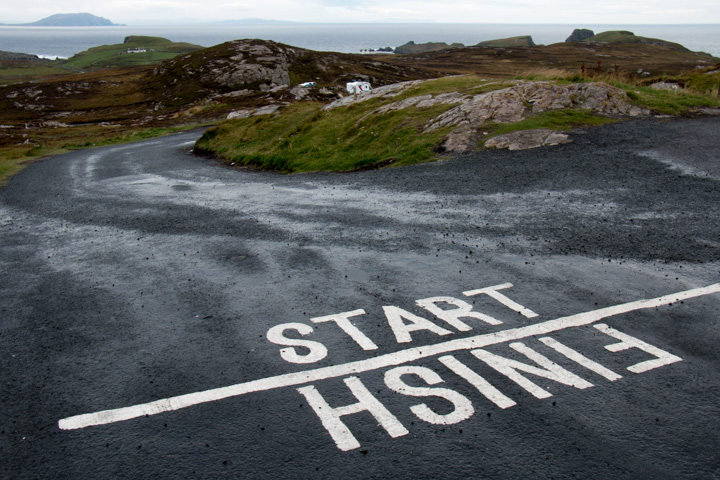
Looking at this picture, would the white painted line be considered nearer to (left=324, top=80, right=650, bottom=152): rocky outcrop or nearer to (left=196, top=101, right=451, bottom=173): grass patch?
(left=196, top=101, right=451, bottom=173): grass patch

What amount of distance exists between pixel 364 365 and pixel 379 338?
28.4 inches

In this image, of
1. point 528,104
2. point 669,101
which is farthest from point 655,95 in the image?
point 528,104

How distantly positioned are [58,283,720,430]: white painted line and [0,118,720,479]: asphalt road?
3 centimetres

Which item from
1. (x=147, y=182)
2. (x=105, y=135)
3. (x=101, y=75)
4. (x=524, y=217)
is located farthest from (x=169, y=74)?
(x=524, y=217)

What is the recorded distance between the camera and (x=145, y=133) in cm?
5178

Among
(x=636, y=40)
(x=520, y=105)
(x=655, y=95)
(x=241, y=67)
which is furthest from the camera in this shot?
(x=636, y=40)

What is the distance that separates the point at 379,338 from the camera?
24.0ft

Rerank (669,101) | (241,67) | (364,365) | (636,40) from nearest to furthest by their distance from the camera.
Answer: (364,365) < (669,101) < (241,67) < (636,40)

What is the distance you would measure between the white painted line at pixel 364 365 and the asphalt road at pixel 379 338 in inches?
1.2

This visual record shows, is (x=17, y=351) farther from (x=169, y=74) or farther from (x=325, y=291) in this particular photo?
(x=169, y=74)

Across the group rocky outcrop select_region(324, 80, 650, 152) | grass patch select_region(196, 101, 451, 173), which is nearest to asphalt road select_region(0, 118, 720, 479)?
grass patch select_region(196, 101, 451, 173)

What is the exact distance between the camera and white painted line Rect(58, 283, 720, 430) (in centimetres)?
589

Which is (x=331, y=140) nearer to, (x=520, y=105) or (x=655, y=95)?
(x=520, y=105)

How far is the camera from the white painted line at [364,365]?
19.3ft
